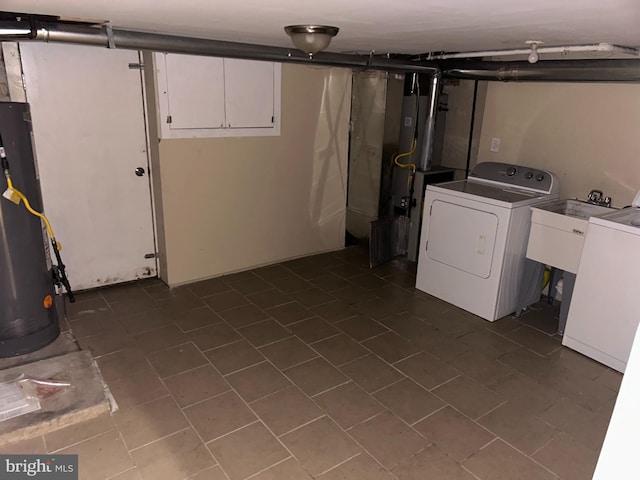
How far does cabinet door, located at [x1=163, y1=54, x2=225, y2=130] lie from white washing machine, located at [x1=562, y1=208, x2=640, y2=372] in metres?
2.97

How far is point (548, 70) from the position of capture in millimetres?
3455

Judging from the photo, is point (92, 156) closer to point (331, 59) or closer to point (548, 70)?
point (331, 59)

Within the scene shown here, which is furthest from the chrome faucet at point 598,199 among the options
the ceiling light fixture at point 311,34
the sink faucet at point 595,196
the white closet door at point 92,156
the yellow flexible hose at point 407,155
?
the white closet door at point 92,156

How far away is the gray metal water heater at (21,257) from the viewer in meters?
2.66

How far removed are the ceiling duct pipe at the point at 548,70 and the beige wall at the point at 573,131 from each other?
0.92 feet

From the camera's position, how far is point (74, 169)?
354cm

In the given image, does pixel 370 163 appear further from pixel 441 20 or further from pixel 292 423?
pixel 292 423

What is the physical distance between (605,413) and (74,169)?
156 inches

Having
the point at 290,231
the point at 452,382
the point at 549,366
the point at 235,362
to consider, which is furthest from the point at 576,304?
the point at 290,231

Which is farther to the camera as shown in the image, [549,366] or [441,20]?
[549,366]

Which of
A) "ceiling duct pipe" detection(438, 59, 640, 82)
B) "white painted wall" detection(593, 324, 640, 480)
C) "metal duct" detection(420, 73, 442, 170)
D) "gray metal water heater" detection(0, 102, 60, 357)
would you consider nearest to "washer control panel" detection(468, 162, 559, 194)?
"metal duct" detection(420, 73, 442, 170)

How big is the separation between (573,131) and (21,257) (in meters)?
4.11

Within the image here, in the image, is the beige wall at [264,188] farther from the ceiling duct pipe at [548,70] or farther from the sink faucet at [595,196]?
the sink faucet at [595,196]

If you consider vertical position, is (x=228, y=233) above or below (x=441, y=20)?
below
